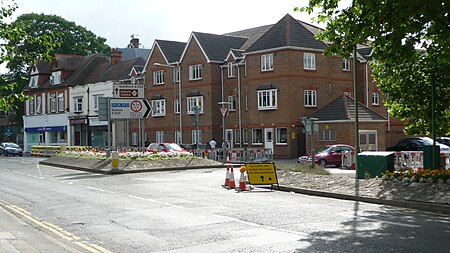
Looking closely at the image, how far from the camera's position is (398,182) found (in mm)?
17984

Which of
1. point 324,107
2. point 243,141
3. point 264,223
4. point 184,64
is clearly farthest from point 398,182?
point 184,64

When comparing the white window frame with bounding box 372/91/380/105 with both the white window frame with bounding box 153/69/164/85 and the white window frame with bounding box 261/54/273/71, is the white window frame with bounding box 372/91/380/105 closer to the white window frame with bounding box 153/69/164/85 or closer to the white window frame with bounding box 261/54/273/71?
the white window frame with bounding box 261/54/273/71

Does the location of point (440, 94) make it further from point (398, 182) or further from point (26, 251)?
point (26, 251)

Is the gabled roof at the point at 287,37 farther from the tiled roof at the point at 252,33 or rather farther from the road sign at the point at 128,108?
the road sign at the point at 128,108

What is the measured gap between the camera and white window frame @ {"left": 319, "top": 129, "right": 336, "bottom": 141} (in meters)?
45.6

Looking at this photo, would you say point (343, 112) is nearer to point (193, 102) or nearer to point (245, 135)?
point (245, 135)

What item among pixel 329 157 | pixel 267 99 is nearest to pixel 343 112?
pixel 267 99

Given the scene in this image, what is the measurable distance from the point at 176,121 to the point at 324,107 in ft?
55.6

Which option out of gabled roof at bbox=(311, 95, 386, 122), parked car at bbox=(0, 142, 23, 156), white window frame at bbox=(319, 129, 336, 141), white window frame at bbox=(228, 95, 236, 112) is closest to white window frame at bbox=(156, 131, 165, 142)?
white window frame at bbox=(228, 95, 236, 112)

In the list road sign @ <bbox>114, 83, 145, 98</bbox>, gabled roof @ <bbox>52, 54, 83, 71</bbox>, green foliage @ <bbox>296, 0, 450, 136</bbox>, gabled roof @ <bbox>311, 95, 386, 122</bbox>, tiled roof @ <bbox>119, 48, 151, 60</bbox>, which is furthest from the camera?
tiled roof @ <bbox>119, 48, 151, 60</bbox>

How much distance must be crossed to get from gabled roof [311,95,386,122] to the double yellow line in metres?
32.8

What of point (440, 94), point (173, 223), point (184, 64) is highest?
point (184, 64)

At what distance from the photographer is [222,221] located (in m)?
13.1

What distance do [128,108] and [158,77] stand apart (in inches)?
1090
